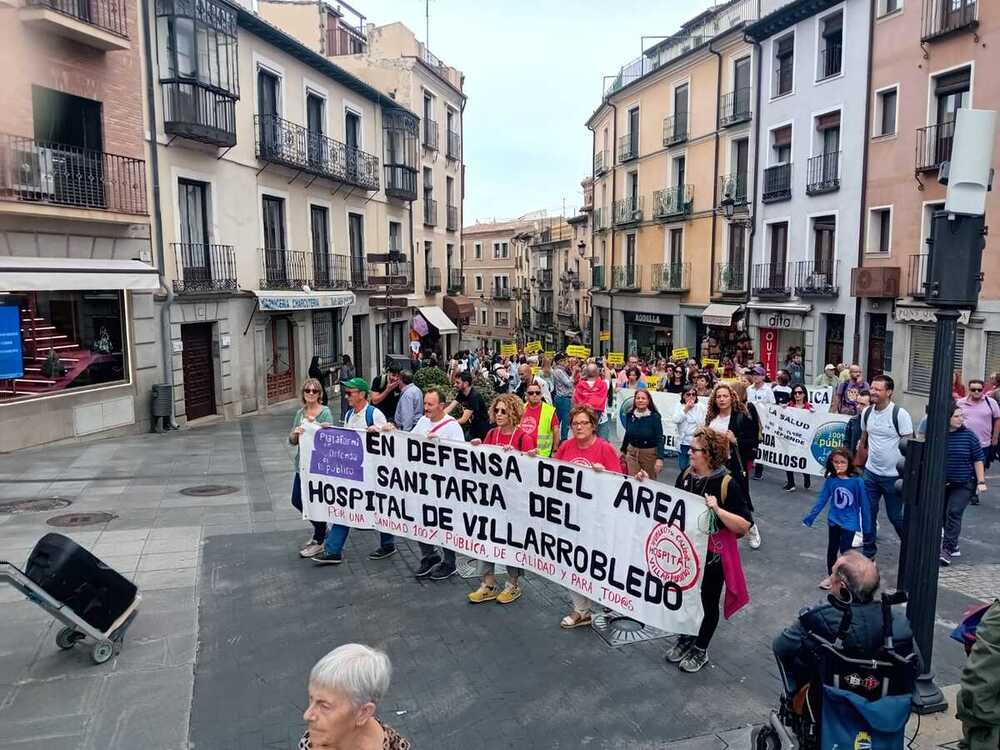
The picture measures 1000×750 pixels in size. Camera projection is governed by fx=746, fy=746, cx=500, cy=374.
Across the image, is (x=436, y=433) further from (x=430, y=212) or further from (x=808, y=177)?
(x=430, y=212)

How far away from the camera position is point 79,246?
14.2 meters

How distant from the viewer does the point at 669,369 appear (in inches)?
639

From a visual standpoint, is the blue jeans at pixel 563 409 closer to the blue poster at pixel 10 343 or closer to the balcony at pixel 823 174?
the blue poster at pixel 10 343

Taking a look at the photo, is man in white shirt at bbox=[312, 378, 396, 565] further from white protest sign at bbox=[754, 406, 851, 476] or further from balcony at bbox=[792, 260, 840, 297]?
balcony at bbox=[792, 260, 840, 297]

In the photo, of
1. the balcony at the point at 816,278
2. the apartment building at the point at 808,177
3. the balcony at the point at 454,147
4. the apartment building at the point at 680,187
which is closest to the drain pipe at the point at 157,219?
the apartment building at the point at 680,187

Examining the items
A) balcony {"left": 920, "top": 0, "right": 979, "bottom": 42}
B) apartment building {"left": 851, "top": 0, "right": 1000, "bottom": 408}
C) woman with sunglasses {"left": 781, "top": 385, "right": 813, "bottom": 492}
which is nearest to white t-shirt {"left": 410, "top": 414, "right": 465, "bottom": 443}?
woman with sunglasses {"left": 781, "top": 385, "right": 813, "bottom": 492}

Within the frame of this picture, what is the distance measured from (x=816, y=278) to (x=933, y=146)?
5588mm

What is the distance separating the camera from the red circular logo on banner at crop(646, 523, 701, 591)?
5.09 metres

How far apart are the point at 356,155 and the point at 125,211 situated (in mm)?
12558

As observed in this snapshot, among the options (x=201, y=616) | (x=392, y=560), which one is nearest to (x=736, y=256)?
(x=392, y=560)

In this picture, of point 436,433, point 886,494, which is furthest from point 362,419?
point 886,494

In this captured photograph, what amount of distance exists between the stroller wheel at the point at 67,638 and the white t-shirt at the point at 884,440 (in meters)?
7.18

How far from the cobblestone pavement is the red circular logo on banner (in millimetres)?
684

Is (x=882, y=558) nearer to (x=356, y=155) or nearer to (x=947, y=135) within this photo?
(x=947, y=135)
